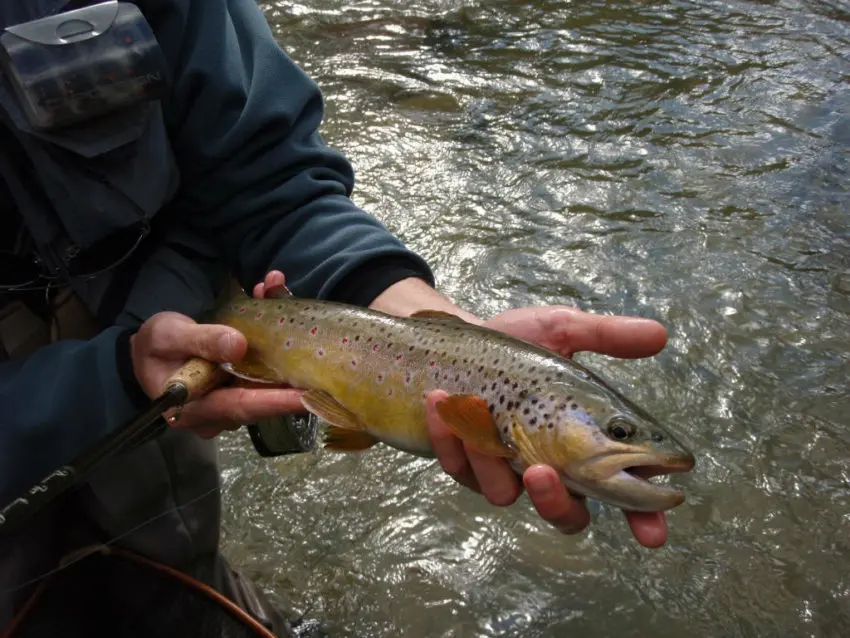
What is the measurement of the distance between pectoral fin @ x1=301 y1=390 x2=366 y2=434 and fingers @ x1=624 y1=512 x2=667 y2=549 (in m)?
0.67

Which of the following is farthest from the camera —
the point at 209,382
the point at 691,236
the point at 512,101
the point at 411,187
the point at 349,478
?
the point at 512,101

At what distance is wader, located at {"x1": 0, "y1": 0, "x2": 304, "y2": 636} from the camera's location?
179 cm

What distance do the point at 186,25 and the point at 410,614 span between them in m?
2.02

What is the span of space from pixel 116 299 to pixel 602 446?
1297mm

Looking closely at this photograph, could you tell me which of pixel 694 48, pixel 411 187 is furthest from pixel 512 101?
pixel 694 48

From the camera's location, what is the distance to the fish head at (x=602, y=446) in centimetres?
156

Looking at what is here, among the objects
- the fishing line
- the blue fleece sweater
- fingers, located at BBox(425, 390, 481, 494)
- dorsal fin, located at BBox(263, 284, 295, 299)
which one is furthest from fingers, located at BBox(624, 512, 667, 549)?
the fishing line

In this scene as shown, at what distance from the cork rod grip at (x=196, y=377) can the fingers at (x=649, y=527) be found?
3.17ft

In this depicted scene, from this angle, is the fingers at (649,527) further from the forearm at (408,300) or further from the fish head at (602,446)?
the forearm at (408,300)

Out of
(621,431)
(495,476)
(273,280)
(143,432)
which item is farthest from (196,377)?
(621,431)

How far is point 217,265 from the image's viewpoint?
2.27 m

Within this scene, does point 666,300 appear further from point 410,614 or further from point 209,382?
point 209,382

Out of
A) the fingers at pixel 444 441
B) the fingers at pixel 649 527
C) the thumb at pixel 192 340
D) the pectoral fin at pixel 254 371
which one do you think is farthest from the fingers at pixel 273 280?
the fingers at pixel 649 527

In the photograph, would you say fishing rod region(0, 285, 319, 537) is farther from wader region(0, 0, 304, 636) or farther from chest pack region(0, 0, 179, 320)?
chest pack region(0, 0, 179, 320)
